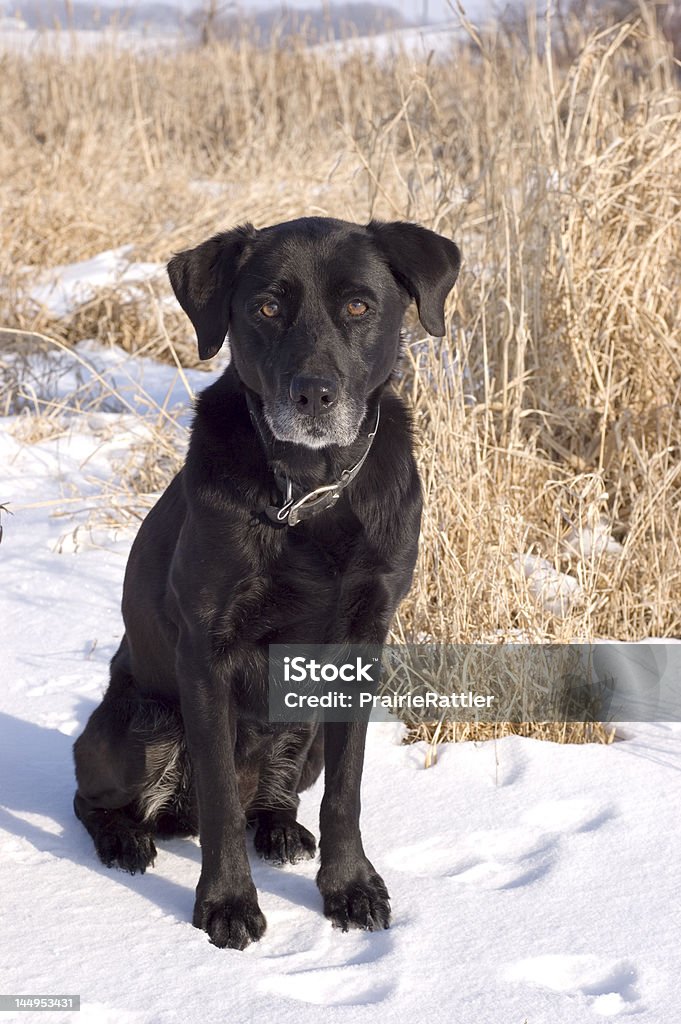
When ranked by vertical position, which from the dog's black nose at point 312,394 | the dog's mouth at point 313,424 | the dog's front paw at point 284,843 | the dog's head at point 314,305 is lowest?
Answer: the dog's front paw at point 284,843

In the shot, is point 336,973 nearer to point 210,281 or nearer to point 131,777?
point 131,777

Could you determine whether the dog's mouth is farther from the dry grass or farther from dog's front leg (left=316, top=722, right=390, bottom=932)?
the dry grass

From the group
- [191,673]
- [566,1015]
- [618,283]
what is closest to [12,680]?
[191,673]

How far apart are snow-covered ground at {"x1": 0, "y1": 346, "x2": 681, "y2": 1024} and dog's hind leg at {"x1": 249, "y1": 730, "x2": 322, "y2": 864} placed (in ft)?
0.15

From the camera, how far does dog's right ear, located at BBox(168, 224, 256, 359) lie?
7.73 ft

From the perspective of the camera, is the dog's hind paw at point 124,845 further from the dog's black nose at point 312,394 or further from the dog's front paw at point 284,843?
the dog's black nose at point 312,394

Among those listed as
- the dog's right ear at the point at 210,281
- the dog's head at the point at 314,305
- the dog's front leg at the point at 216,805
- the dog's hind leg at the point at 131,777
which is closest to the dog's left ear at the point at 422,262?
the dog's head at the point at 314,305

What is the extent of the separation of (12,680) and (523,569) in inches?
59.0

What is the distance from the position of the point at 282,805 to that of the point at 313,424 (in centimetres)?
90

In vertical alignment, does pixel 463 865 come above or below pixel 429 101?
below

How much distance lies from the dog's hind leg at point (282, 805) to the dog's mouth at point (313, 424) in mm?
661

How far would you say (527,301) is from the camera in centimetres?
410

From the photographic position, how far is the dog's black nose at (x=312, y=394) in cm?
216

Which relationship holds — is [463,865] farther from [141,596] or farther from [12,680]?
[12,680]
